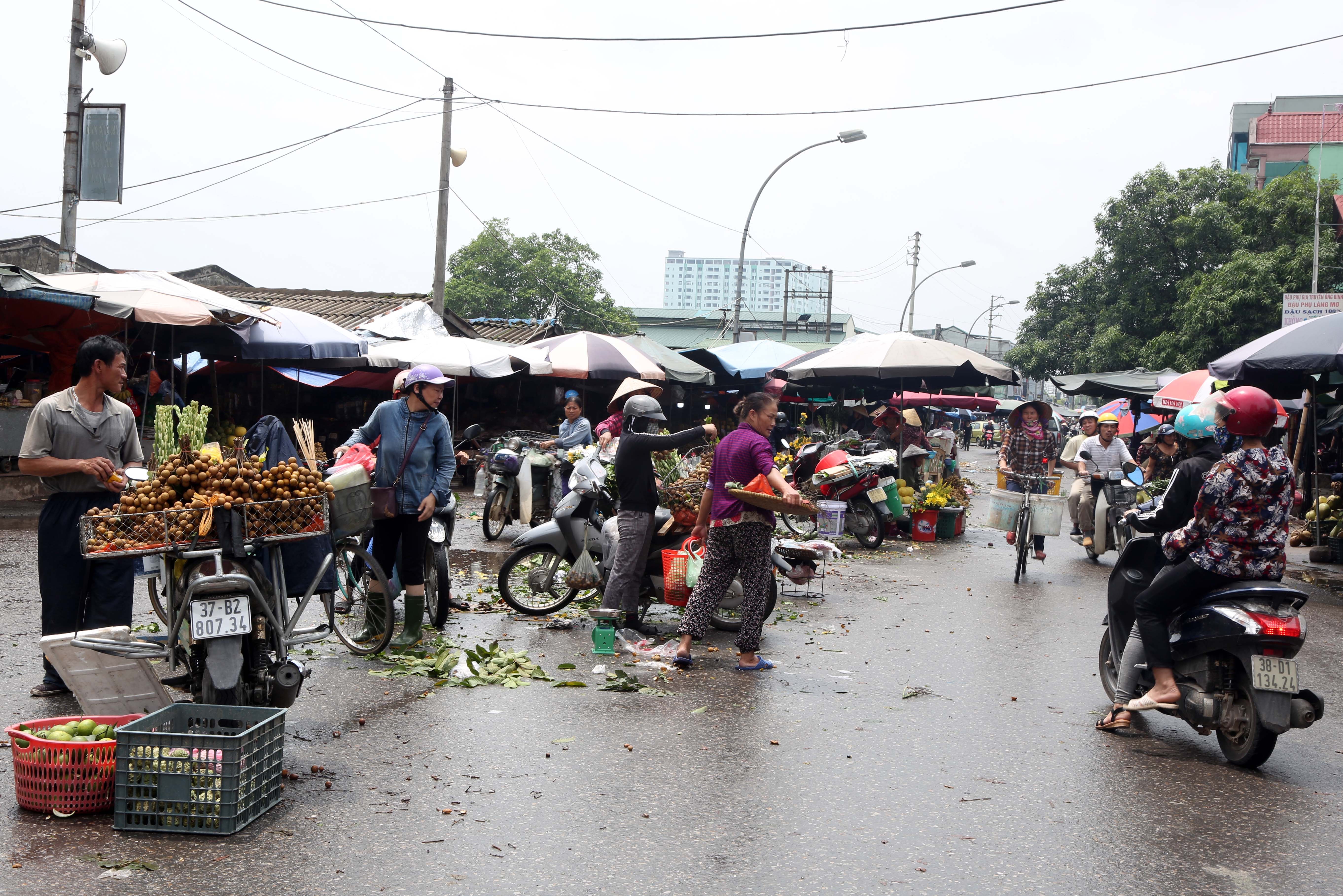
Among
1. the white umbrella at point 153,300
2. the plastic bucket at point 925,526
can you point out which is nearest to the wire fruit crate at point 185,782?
the white umbrella at point 153,300

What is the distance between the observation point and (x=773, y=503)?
698cm

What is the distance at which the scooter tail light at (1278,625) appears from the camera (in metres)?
5.23

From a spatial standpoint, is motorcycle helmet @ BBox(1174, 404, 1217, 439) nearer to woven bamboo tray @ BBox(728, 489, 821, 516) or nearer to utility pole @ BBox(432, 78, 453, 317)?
woven bamboo tray @ BBox(728, 489, 821, 516)

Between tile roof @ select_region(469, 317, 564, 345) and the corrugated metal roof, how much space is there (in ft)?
6.47

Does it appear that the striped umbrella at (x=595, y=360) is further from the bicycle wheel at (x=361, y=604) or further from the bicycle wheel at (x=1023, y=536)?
the bicycle wheel at (x=361, y=604)

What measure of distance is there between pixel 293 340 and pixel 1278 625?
1628 cm

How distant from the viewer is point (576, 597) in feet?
31.4

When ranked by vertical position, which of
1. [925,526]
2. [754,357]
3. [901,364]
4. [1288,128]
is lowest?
[925,526]

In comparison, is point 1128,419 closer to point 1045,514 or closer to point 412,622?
point 1045,514

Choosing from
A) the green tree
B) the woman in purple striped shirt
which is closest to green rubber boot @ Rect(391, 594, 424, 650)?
the woman in purple striped shirt

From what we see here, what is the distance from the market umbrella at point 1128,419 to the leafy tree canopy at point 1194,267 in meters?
3.01

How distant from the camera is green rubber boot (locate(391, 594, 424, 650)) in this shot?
24.1ft

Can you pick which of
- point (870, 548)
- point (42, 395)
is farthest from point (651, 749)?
point (42, 395)

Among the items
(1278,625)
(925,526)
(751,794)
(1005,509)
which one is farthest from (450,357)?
(1278,625)
